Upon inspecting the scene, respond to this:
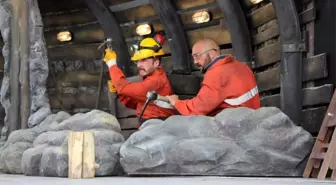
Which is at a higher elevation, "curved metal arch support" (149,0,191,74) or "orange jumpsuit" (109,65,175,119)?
"curved metal arch support" (149,0,191,74)

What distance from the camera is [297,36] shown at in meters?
5.12

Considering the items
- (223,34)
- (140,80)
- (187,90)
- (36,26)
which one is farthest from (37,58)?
(223,34)

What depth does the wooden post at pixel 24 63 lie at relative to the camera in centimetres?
611

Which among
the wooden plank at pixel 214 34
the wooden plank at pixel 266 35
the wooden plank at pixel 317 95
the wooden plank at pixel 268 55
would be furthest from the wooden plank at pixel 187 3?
the wooden plank at pixel 317 95

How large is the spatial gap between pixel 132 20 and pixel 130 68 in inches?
24.5

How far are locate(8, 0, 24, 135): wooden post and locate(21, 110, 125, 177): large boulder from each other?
1.00 m

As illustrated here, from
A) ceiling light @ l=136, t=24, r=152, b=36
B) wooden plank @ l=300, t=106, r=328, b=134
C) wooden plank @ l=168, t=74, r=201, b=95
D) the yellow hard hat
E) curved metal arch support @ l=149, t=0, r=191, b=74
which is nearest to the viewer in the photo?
wooden plank @ l=300, t=106, r=328, b=134

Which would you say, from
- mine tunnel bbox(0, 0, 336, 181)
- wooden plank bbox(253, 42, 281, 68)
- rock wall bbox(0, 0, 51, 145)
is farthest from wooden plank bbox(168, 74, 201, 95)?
rock wall bbox(0, 0, 51, 145)

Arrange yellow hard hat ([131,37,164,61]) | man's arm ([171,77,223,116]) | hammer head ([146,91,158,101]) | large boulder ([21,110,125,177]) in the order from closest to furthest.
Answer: large boulder ([21,110,125,177]), man's arm ([171,77,223,116]), hammer head ([146,91,158,101]), yellow hard hat ([131,37,164,61])

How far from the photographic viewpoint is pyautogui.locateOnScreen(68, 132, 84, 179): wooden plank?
14.3 ft

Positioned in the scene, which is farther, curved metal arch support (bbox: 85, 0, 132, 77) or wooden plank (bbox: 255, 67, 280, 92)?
curved metal arch support (bbox: 85, 0, 132, 77)

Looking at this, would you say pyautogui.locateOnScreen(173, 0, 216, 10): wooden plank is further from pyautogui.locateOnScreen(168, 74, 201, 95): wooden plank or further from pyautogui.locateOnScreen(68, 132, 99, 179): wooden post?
pyautogui.locateOnScreen(68, 132, 99, 179): wooden post

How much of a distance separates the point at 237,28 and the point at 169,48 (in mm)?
1441

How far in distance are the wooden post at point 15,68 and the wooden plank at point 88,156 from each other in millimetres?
1987
